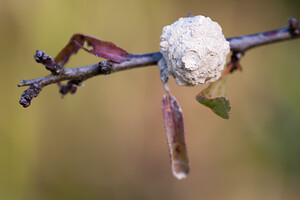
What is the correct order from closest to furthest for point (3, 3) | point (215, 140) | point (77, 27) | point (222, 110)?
point (222, 110)
point (3, 3)
point (77, 27)
point (215, 140)

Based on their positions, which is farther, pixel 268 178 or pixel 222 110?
pixel 268 178

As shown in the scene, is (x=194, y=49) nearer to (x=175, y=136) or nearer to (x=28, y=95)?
(x=175, y=136)

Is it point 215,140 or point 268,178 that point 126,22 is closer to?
point 215,140

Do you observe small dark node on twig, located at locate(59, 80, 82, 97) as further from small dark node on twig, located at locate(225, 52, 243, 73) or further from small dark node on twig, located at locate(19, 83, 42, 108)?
small dark node on twig, located at locate(225, 52, 243, 73)

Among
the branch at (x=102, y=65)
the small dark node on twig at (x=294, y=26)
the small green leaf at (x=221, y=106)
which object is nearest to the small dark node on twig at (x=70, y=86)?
the branch at (x=102, y=65)

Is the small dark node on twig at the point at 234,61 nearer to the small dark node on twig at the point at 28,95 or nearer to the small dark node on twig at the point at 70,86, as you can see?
the small dark node on twig at the point at 70,86

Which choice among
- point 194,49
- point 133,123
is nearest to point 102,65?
point 194,49

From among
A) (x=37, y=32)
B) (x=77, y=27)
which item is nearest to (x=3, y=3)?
(x=37, y=32)
